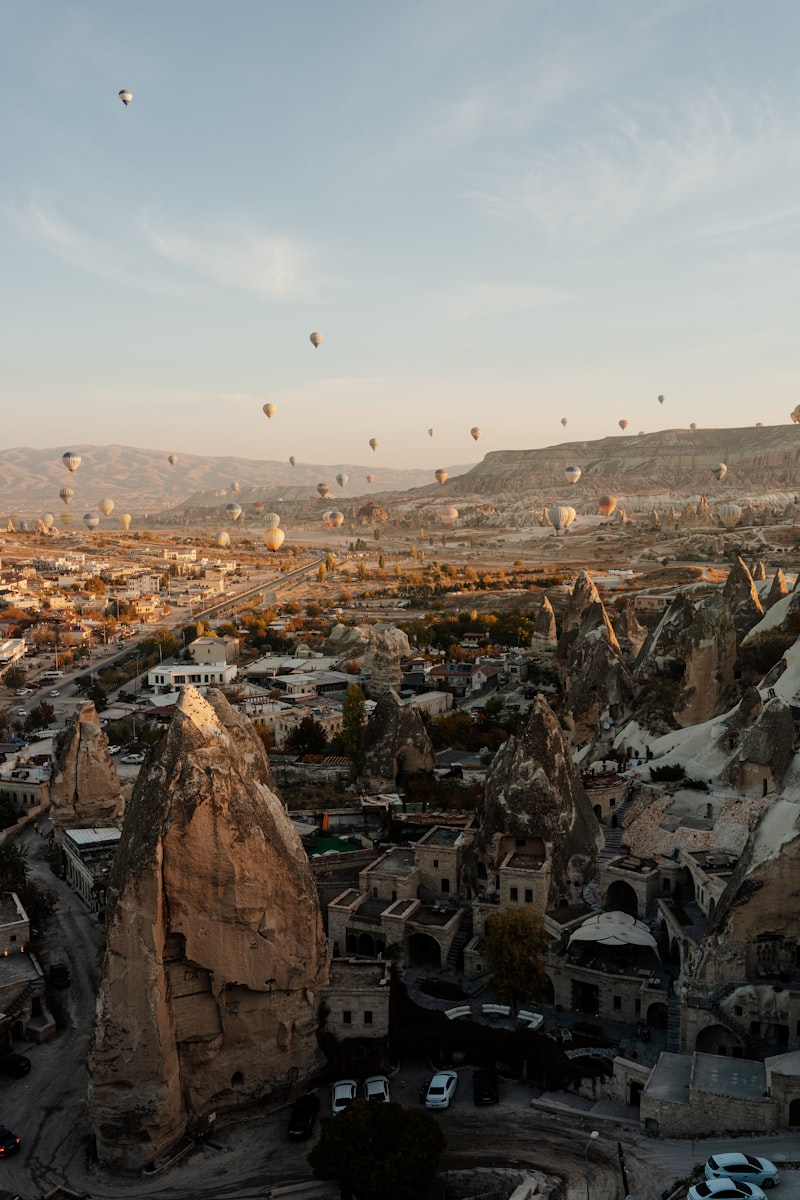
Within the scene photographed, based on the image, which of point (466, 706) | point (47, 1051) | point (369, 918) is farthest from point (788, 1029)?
point (466, 706)

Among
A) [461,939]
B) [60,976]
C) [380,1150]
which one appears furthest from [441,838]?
[380,1150]

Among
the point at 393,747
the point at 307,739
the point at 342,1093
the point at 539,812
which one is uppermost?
the point at 539,812

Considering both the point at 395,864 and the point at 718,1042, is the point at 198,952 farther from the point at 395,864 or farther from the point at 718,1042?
the point at 718,1042

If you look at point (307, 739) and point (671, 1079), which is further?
point (307, 739)

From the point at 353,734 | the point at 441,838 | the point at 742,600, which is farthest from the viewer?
the point at 742,600

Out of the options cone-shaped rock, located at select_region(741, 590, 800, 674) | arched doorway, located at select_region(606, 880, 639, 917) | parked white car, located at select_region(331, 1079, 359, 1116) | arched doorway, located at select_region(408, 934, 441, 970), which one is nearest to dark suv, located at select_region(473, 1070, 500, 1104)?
parked white car, located at select_region(331, 1079, 359, 1116)

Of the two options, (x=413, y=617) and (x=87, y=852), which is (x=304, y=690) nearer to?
(x=87, y=852)
